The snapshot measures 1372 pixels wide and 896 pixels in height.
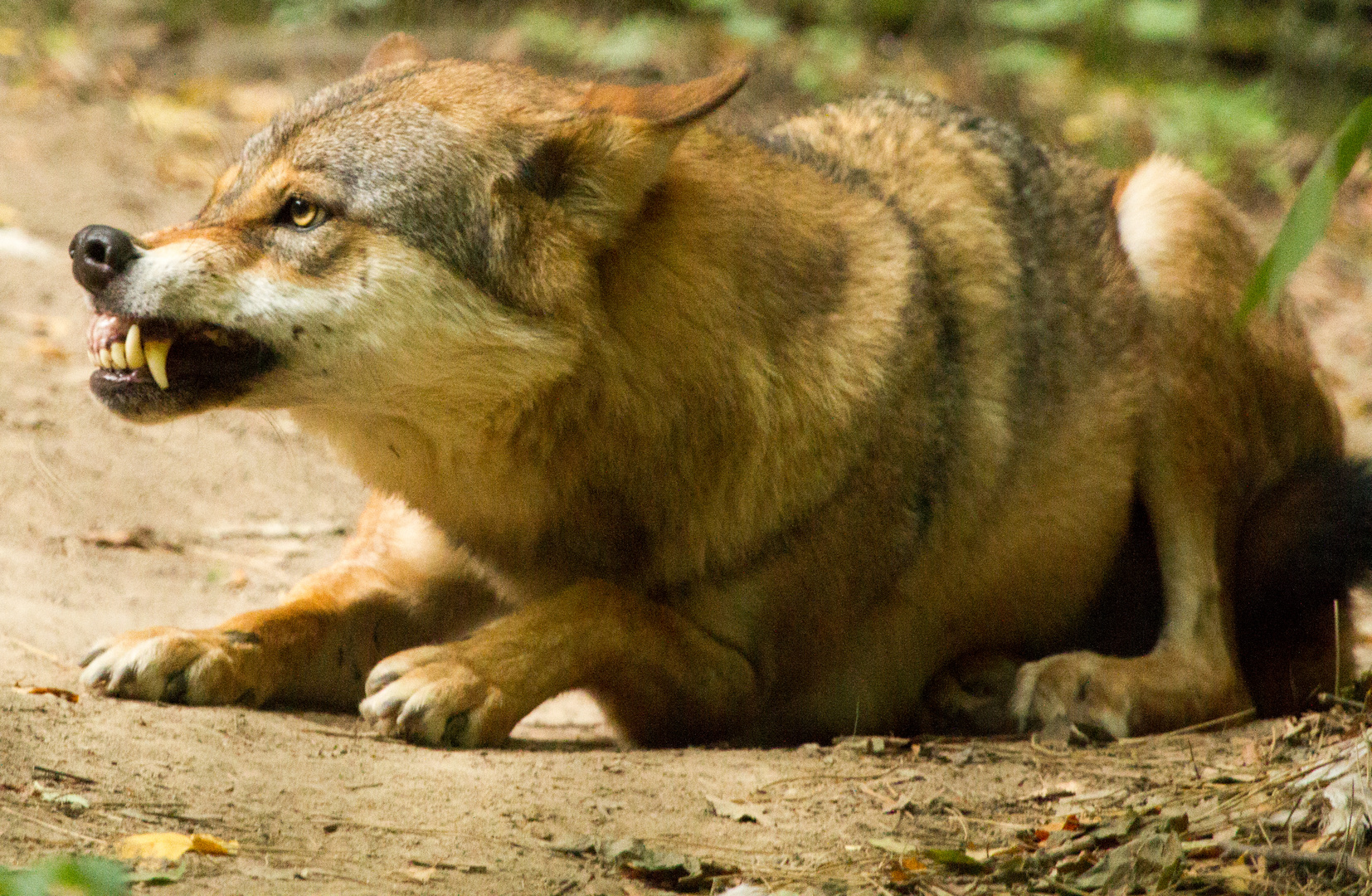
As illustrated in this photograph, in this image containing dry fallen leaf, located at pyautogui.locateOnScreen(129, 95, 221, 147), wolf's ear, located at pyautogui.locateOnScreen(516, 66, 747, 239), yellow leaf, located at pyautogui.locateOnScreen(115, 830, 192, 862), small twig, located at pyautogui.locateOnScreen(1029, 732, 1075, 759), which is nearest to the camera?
yellow leaf, located at pyautogui.locateOnScreen(115, 830, 192, 862)

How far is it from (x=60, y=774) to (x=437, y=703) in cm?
94

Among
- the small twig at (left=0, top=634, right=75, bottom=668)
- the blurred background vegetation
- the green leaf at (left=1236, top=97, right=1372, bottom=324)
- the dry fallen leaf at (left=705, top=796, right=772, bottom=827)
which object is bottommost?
the dry fallen leaf at (left=705, top=796, right=772, bottom=827)

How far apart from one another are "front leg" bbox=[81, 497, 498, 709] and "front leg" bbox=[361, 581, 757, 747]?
1.33 feet

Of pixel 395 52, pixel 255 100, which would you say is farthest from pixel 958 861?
pixel 255 100

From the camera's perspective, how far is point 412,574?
4.55m

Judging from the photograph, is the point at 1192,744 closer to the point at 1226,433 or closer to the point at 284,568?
the point at 1226,433

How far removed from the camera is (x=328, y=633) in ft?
13.8

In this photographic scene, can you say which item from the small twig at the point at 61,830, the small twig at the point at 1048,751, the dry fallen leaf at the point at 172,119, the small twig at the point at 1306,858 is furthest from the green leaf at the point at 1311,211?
the dry fallen leaf at the point at 172,119

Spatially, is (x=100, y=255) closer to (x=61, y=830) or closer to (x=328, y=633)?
(x=328, y=633)

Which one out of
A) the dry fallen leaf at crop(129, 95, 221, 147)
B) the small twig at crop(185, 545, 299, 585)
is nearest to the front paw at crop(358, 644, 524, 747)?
the small twig at crop(185, 545, 299, 585)

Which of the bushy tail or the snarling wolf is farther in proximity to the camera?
the bushy tail

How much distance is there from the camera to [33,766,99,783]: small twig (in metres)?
2.90

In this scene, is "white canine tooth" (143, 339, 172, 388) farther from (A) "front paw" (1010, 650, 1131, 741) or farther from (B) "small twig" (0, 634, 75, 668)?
(A) "front paw" (1010, 650, 1131, 741)

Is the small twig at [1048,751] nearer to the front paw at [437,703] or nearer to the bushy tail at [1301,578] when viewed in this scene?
the bushy tail at [1301,578]
